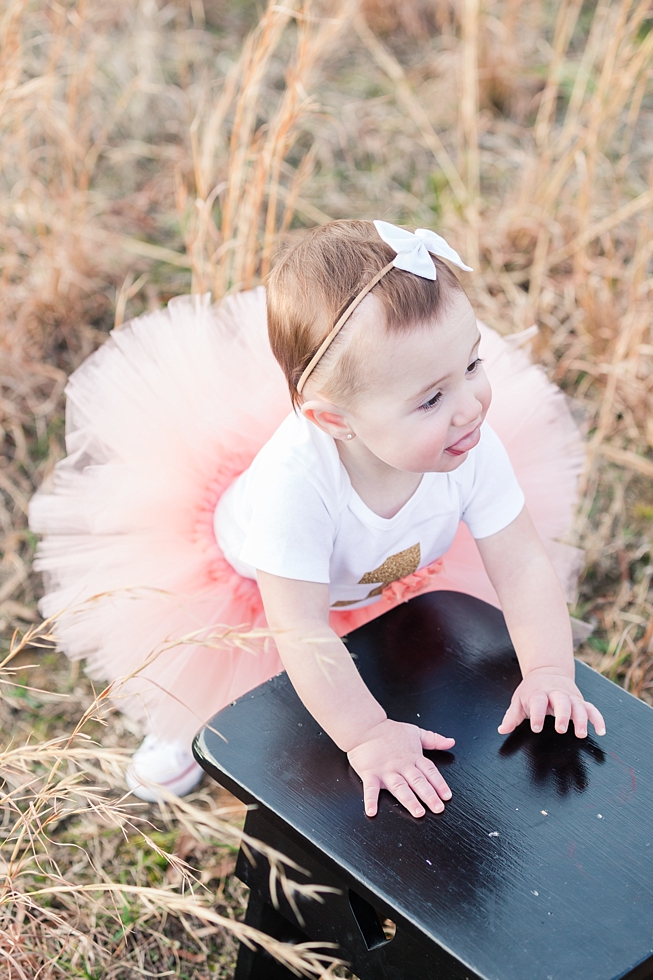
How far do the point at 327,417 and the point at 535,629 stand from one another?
0.38 m

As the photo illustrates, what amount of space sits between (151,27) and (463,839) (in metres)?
3.13

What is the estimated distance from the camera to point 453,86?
307 cm

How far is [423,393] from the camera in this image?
106cm

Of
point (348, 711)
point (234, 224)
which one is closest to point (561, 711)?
point (348, 711)

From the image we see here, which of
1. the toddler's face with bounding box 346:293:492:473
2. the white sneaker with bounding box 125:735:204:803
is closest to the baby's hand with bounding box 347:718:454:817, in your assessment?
the toddler's face with bounding box 346:293:492:473

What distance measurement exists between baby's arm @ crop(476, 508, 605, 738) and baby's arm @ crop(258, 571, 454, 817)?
115 mm

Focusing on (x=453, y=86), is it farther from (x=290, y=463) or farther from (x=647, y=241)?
(x=290, y=463)

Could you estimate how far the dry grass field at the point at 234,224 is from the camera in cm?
151

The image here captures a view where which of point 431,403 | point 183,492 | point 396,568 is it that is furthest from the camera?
point 183,492

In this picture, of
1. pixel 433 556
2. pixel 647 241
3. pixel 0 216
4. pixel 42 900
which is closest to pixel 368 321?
pixel 433 556

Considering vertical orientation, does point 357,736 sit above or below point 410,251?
below

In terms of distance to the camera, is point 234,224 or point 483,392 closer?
point 483,392

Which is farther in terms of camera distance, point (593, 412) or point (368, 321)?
point (593, 412)

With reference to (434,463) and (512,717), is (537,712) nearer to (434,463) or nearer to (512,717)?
(512,717)
